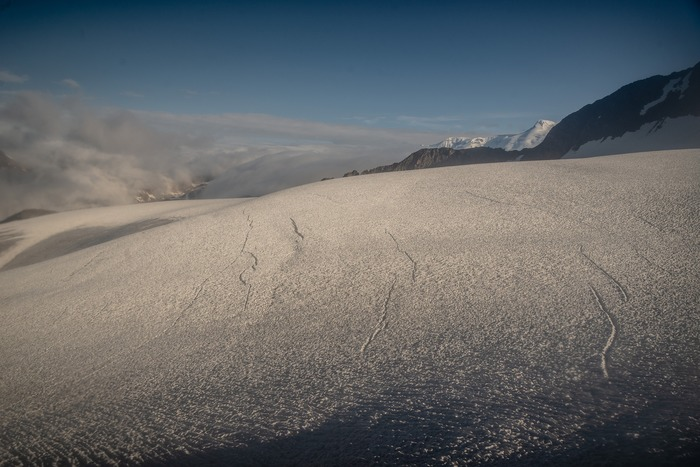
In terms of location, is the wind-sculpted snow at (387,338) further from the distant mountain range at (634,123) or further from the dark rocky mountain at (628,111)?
the dark rocky mountain at (628,111)

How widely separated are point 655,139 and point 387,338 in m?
135

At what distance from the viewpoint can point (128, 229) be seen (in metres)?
21.8

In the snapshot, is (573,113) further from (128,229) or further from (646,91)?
(128,229)

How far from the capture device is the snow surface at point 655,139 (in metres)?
94.4

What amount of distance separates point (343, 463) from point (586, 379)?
3067 mm

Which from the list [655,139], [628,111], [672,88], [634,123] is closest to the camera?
[655,139]

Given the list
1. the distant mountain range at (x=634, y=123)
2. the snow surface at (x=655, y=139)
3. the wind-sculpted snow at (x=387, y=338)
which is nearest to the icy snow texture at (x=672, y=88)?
the distant mountain range at (x=634, y=123)

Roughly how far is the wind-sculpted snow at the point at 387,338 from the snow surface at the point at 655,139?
103155 mm

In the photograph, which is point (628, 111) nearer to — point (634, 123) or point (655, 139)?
point (634, 123)

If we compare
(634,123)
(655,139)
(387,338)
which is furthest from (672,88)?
(387,338)

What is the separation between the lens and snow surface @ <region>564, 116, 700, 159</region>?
94438 millimetres

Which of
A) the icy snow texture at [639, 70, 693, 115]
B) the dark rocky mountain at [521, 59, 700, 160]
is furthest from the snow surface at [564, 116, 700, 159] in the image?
the icy snow texture at [639, 70, 693, 115]

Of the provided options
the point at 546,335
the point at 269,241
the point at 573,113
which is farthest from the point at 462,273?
the point at 573,113

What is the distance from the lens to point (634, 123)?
408 ft
